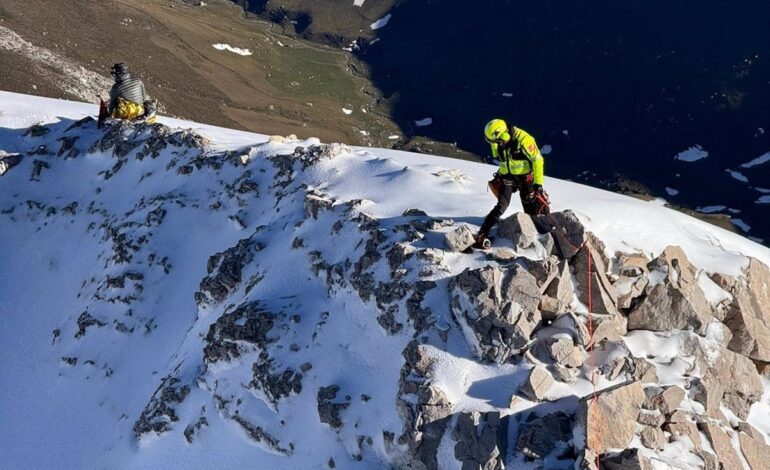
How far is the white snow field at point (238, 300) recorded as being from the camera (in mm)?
13109

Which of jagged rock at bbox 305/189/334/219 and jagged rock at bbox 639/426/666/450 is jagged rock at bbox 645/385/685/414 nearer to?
jagged rock at bbox 639/426/666/450

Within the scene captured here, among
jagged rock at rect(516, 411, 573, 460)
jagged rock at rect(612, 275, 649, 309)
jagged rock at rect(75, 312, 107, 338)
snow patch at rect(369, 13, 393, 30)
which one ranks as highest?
jagged rock at rect(612, 275, 649, 309)

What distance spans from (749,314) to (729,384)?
2302mm

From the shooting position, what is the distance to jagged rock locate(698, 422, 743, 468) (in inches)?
473

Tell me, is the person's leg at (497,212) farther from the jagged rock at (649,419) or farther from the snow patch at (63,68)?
the snow patch at (63,68)

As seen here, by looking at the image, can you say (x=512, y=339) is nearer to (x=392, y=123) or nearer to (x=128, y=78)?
(x=128, y=78)

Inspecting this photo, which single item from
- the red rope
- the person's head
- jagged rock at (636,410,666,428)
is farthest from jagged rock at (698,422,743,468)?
the person's head

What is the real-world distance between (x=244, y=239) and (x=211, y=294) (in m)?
1.92

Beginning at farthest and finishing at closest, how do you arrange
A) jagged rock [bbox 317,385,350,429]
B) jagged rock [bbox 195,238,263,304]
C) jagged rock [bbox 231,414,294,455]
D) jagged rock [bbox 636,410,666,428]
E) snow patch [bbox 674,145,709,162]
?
1. snow patch [bbox 674,145,709,162]
2. jagged rock [bbox 195,238,263,304]
3. jagged rock [bbox 231,414,294,455]
4. jagged rock [bbox 317,385,350,429]
5. jagged rock [bbox 636,410,666,428]

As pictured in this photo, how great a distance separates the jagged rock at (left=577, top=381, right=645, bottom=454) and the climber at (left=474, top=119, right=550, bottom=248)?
4.18m

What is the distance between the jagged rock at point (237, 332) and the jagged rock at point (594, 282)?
277 inches

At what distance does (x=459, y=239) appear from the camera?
1393cm

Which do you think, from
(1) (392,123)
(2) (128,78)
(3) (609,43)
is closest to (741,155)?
(3) (609,43)

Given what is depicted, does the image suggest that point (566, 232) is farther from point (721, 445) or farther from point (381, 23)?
point (381, 23)
